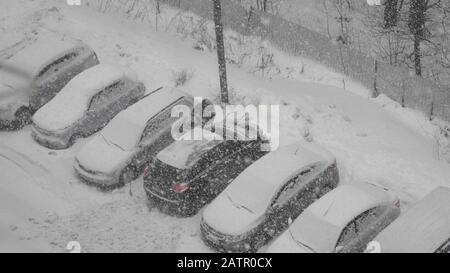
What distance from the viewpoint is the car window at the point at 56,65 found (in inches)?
607

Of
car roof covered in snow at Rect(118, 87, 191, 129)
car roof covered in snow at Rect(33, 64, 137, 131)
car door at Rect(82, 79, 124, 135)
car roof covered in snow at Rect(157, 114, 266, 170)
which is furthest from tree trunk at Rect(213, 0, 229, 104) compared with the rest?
car door at Rect(82, 79, 124, 135)

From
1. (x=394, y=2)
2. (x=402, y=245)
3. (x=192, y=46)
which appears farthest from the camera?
(x=394, y=2)

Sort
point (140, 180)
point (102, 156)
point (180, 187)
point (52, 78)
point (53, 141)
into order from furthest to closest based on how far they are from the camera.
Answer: point (52, 78), point (53, 141), point (140, 180), point (102, 156), point (180, 187)

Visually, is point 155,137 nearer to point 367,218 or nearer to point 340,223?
point 340,223

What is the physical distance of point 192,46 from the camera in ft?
60.0

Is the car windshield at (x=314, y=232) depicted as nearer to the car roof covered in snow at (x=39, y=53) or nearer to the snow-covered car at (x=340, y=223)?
the snow-covered car at (x=340, y=223)

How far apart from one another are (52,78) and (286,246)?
9.09m

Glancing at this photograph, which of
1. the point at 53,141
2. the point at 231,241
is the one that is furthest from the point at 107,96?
the point at 231,241

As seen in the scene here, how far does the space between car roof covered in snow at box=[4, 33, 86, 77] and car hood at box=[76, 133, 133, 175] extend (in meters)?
3.57

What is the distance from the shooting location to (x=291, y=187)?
11.2 meters
